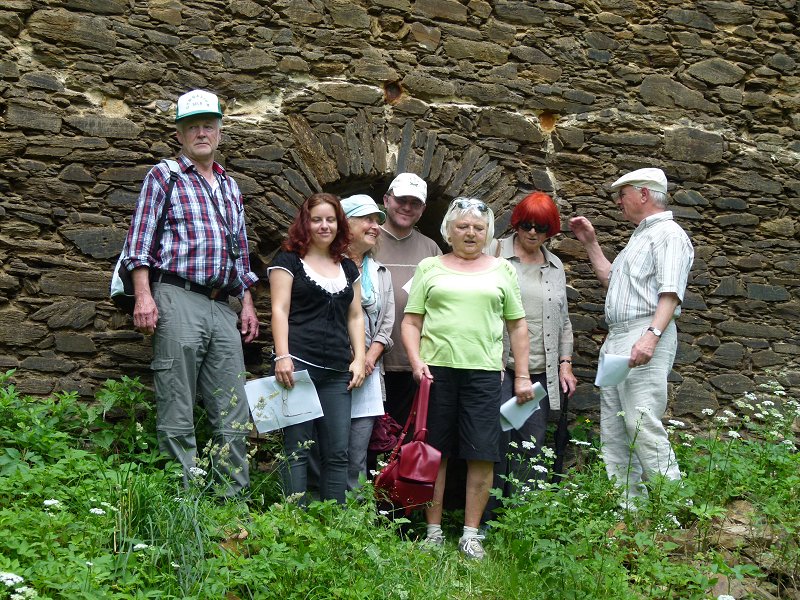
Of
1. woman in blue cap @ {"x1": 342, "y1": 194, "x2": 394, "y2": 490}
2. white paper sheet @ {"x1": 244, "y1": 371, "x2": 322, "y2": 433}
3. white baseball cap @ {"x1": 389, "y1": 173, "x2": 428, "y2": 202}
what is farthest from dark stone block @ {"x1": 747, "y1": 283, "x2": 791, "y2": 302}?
white paper sheet @ {"x1": 244, "y1": 371, "x2": 322, "y2": 433}

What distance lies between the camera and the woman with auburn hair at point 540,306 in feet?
14.9

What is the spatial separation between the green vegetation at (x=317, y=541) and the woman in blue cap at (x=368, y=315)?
46 centimetres

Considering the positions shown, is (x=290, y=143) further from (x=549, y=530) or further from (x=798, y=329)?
(x=798, y=329)

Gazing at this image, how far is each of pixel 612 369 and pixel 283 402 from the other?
5.06ft

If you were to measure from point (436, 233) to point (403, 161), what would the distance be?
0.76m

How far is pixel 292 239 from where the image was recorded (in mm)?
4105

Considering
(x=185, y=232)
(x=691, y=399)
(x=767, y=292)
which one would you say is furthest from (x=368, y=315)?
(x=767, y=292)

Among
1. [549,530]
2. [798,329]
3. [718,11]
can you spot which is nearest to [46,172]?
[549,530]

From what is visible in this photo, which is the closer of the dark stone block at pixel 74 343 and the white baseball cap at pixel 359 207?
the white baseball cap at pixel 359 207

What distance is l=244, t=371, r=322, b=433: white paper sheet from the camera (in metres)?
3.84

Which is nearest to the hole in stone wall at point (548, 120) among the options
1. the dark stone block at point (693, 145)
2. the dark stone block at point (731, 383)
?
the dark stone block at point (693, 145)

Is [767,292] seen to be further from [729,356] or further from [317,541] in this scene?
[317,541]

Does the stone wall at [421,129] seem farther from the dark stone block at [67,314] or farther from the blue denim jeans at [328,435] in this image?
the blue denim jeans at [328,435]

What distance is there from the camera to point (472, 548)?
12.7 feet
